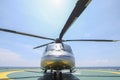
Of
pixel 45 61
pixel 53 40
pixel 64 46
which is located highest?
pixel 53 40

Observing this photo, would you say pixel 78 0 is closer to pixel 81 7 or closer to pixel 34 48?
pixel 81 7

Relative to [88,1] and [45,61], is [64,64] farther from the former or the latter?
[88,1]

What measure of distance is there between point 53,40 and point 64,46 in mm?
2333

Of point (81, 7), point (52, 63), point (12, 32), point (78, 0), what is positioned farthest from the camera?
point (12, 32)

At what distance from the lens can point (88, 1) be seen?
23.5ft

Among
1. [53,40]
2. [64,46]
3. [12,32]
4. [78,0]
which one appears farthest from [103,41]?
[78,0]

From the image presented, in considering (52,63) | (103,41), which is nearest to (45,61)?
(52,63)

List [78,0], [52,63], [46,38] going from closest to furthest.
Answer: [78,0]
[52,63]
[46,38]

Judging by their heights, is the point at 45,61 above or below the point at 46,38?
below

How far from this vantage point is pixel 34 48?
2095 cm

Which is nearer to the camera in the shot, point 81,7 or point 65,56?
point 81,7

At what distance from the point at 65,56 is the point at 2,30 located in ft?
18.8

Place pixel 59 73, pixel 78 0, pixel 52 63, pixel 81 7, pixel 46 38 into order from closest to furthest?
pixel 78 0
pixel 81 7
pixel 52 63
pixel 59 73
pixel 46 38

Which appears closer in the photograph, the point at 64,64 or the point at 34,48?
the point at 64,64
